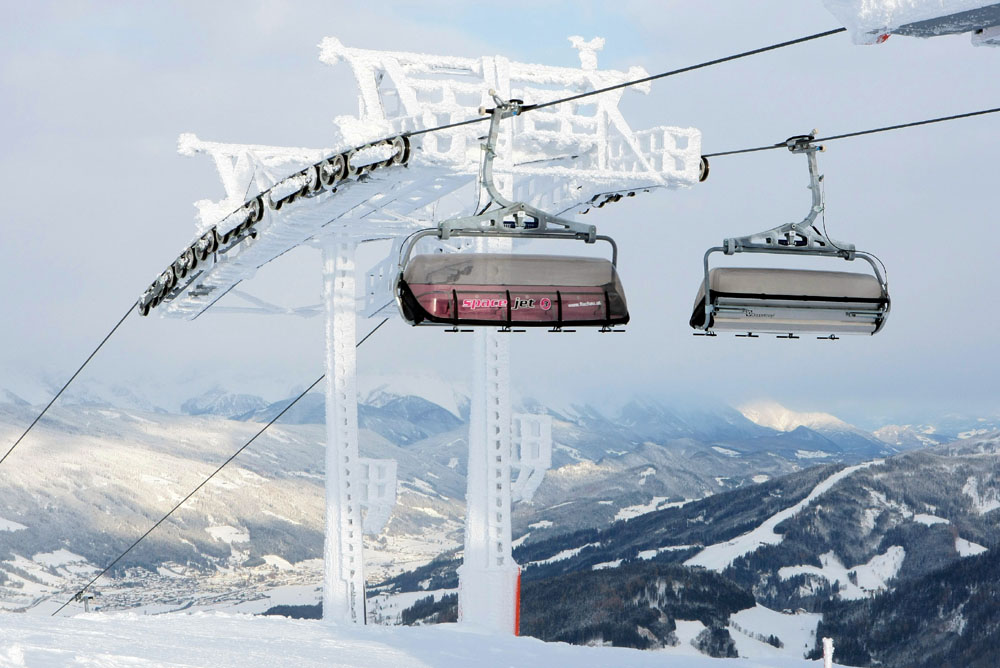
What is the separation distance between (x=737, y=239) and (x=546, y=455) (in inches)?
302

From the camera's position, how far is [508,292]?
9734 mm

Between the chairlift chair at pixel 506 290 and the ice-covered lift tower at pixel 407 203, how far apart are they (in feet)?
13.4

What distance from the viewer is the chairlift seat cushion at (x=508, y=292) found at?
9.72 m

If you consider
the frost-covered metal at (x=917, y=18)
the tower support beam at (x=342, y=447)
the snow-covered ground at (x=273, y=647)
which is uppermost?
the frost-covered metal at (x=917, y=18)

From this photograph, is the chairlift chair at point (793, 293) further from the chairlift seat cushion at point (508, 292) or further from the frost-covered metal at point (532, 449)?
the frost-covered metal at point (532, 449)

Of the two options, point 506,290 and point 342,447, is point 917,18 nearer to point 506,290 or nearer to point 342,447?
point 506,290

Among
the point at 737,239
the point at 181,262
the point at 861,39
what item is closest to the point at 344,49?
the point at 181,262

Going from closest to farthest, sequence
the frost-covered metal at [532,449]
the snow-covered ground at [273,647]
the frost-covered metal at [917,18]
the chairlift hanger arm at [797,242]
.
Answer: the frost-covered metal at [917,18] → the chairlift hanger arm at [797,242] → the snow-covered ground at [273,647] → the frost-covered metal at [532,449]

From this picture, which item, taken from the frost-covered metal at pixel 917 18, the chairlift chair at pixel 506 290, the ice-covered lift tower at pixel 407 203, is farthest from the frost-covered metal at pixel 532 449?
the frost-covered metal at pixel 917 18

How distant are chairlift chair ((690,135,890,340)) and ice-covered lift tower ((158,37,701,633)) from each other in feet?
16.7

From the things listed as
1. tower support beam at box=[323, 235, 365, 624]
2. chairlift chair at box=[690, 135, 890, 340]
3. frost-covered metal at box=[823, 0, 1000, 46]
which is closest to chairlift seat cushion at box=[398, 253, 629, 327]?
chairlift chair at box=[690, 135, 890, 340]

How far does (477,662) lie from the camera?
13.7 metres

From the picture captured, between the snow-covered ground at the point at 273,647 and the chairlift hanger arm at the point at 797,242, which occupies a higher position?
the chairlift hanger arm at the point at 797,242

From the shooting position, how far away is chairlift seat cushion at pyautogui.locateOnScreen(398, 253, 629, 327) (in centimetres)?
972
